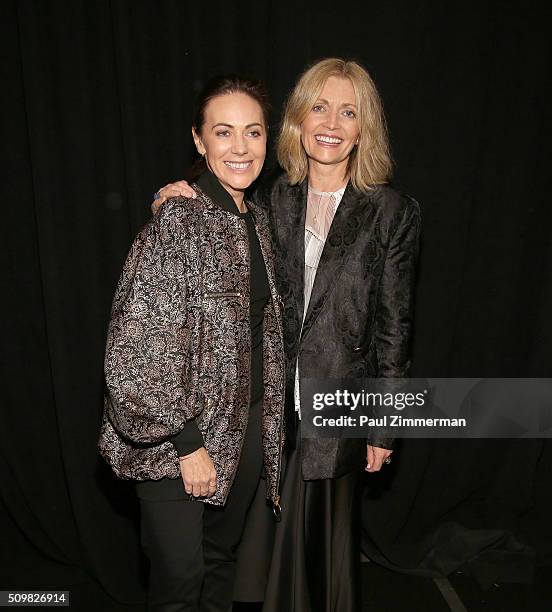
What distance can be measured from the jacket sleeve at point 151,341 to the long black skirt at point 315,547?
2.03ft

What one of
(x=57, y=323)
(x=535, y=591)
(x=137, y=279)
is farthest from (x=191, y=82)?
(x=535, y=591)

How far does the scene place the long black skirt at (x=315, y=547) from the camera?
1998 millimetres

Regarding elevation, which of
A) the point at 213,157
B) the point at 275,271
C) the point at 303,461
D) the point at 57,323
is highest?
the point at 213,157

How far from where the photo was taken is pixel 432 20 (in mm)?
2463

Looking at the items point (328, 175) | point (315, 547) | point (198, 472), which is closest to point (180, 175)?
point (328, 175)

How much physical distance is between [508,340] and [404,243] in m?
1.20

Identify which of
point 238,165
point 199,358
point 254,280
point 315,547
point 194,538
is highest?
point 238,165

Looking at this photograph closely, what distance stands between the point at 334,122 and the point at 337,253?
36 centimetres

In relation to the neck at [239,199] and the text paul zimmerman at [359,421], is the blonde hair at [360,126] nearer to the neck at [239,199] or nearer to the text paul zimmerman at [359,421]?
the neck at [239,199]

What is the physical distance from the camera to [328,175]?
1912 mm

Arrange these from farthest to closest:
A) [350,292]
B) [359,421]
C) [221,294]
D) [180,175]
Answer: [180,175]
[359,421]
[350,292]
[221,294]

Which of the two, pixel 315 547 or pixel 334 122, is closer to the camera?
pixel 334 122

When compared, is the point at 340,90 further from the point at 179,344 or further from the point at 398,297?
the point at 179,344

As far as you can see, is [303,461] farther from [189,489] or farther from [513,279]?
[513,279]
